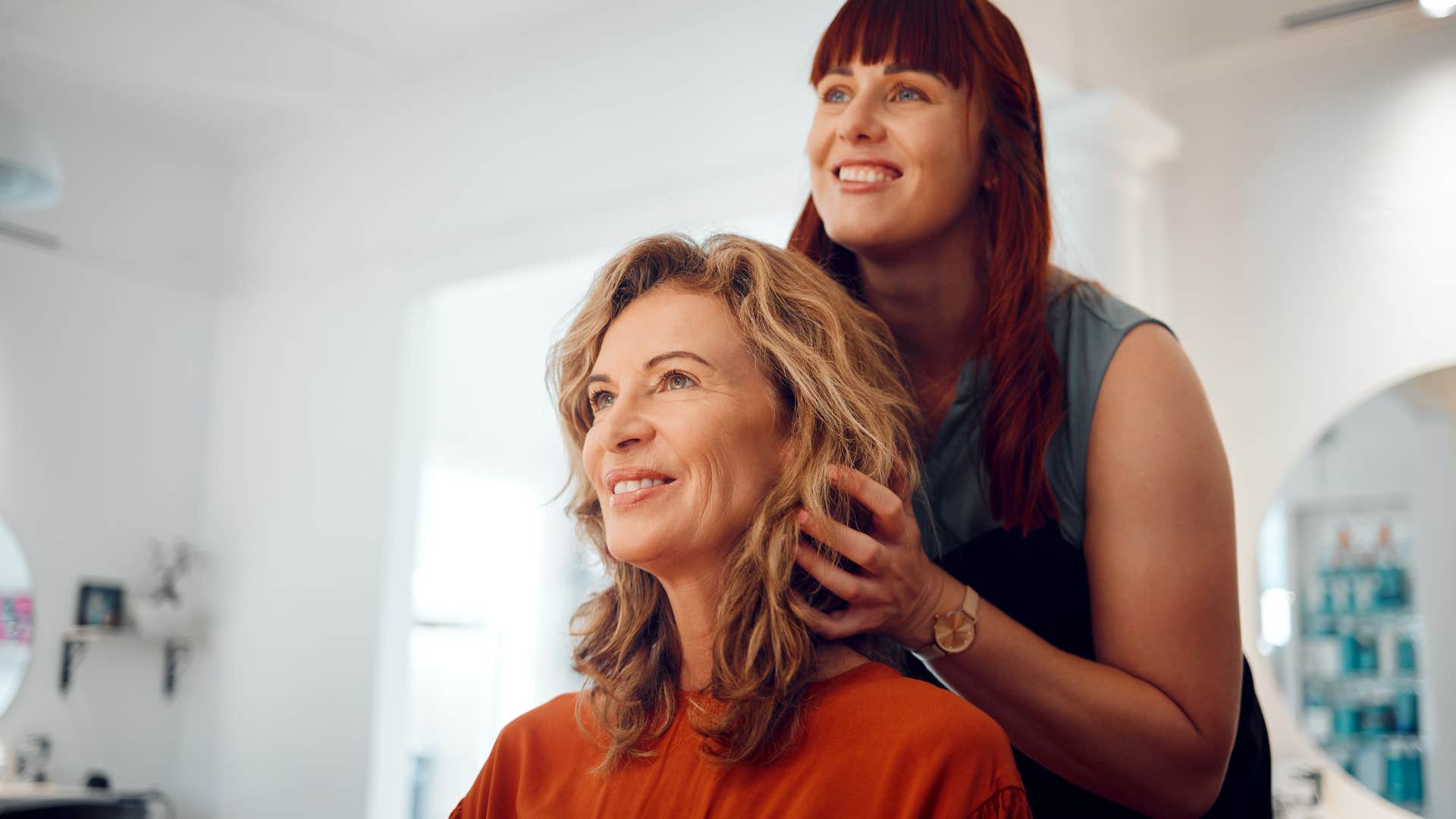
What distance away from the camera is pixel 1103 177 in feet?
10.3

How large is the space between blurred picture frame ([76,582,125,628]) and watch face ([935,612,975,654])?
4386 millimetres

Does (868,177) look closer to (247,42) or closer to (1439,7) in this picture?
(1439,7)

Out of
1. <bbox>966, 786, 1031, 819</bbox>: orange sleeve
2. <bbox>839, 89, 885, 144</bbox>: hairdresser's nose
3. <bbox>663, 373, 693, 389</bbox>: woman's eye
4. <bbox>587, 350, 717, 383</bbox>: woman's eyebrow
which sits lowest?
<bbox>966, 786, 1031, 819</bbox>: orange sleeve

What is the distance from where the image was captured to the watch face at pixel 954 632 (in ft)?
3.69

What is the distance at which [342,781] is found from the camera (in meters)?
4.39

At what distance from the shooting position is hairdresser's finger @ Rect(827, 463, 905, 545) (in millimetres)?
1067

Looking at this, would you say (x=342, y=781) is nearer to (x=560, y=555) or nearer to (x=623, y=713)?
(x=560, y=555)

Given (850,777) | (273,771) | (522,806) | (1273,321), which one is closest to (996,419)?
(850,777)

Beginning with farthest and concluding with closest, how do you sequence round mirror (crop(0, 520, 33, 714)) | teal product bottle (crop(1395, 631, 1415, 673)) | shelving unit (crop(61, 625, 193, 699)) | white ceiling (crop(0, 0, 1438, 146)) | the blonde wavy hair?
shelving unit (crop(61, 625, 193, 699))
round mirror (crop(0, 520, 33, 714))
white ceiling (crop(0, 0, 1438, 146))
teal product bottle (crop(1395, 631, 1415, 673))
the blonde wavy hair

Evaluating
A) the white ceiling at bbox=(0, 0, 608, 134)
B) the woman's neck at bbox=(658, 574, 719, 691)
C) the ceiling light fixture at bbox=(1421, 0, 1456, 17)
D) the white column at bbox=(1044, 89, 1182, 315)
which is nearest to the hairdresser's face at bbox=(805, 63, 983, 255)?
the woman's neck at bbox=(658, 574, 719, 691)

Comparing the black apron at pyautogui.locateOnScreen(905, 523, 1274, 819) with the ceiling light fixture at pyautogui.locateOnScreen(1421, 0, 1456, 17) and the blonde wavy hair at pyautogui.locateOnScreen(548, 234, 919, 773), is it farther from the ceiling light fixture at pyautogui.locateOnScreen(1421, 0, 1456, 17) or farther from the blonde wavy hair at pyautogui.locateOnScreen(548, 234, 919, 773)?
the ceiling light fixture at pyautogui.locateOnScreen(1421, 0, 1456, 17)

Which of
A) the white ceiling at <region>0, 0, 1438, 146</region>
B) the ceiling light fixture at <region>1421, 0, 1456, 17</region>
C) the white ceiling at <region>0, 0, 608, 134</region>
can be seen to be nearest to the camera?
the ceiling light fixture at <region>1421, 0, 1456, 17</region>

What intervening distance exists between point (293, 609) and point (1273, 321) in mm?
3476

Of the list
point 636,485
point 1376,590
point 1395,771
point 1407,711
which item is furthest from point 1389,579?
point 636,485
